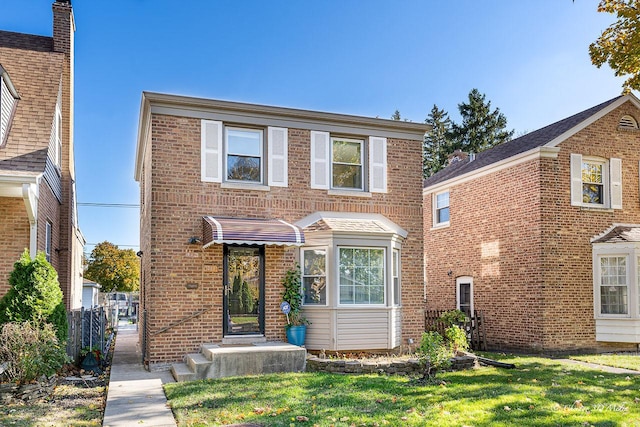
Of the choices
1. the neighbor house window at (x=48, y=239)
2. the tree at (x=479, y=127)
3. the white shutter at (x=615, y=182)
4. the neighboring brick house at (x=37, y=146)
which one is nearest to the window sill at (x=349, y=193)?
the neighboring brick house at (x=37, y=146)

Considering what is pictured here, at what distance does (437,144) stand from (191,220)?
3697 centimetres

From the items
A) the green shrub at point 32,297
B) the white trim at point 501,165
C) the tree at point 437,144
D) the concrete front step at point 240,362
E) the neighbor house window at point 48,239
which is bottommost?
the concrete front step at point 240,362

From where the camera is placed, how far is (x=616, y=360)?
45.7 ft

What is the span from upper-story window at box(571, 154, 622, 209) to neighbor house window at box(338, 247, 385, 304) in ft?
24.3

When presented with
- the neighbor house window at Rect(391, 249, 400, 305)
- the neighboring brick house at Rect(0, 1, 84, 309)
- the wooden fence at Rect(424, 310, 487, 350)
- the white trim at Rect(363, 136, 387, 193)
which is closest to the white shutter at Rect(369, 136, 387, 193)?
the white trim at Rect(363, 136, 387, 193)

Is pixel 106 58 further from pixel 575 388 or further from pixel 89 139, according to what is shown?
pixel 575 388

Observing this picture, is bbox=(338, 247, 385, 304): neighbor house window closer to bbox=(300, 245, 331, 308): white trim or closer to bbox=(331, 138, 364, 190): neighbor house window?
bbox=(300, 245, 331, 308): white trim

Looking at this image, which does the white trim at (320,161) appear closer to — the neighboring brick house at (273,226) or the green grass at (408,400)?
the neighboring brick house at (273,226)

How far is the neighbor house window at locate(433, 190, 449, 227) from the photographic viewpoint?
66.6 ft

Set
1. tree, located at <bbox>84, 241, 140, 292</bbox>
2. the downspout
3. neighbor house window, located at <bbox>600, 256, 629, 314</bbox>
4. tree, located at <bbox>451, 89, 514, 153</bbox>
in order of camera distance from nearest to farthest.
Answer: the downspout → neighbor house window, located at <bbox>600, 256, 629, 314</bbox> → tree, located at <bbox>84, 241, 140, 292</bbox> → tree, located at <bbox>451, 89, 514, 153</bbox>

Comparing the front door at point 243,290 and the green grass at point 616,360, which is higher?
the front door at point 243,290

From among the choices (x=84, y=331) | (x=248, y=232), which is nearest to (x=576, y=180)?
(x=248, y=232)

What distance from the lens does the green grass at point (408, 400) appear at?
7.41 m

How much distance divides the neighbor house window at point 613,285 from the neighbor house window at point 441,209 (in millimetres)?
5693
